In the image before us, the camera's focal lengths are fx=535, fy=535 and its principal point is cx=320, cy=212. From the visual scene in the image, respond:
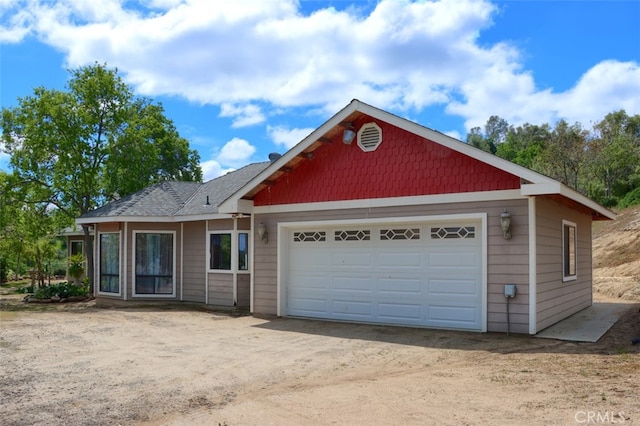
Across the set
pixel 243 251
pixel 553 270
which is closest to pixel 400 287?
pixel 553 270

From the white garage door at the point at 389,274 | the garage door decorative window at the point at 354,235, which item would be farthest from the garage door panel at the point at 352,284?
the garage door decorative window at the point at 354,235

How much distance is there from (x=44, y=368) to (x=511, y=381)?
19.7ft

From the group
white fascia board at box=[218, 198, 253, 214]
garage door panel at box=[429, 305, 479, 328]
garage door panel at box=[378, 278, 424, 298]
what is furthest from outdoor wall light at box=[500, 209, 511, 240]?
white fascia board at box=[218, 198, 253, 214]

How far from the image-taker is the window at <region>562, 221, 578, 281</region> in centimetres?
1148

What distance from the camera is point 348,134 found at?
1085 centimetres

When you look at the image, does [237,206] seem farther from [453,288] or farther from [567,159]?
[567,159]

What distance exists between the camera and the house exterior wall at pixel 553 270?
945 cm

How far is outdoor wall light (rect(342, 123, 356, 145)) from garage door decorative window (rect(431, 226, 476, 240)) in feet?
8.04

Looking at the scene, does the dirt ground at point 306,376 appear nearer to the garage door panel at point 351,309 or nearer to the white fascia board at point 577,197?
the garage door panel at point 351,309

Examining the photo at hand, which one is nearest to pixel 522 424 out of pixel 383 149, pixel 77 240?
pixel 383 149

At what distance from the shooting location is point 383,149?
10.7 metres

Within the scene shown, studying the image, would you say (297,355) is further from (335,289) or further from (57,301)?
(57,301)

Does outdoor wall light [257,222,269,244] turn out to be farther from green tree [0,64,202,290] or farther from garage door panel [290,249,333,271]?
green tree [0,64,202,290]

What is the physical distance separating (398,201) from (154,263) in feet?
27.1
